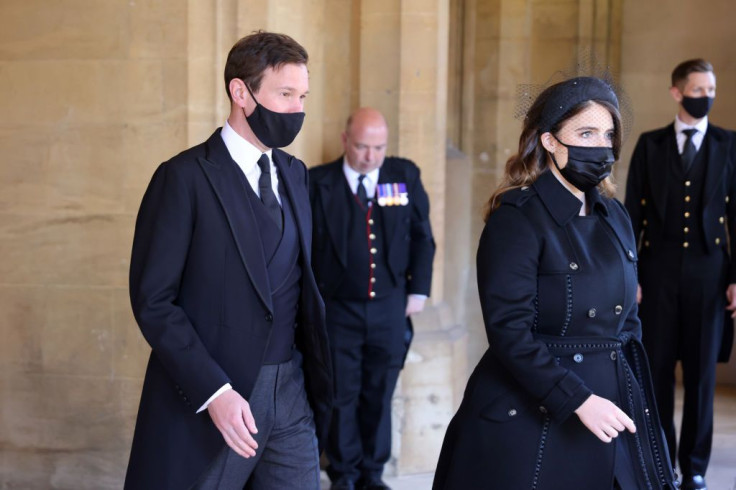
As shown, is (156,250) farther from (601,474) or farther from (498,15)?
(498,15)

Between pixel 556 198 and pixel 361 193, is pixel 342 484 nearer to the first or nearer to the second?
pixel 361 193

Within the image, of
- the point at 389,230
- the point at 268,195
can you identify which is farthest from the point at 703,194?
the point at 268,195

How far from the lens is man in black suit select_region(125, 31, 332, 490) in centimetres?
293

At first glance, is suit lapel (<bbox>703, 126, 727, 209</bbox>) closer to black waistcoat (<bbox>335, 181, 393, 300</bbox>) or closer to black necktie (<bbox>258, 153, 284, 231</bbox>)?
black waistcoat (<bbox>335, 181, 393, 300</bbox>)

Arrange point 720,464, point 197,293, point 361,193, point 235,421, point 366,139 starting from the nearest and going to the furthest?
point 235,421 → point 197,293 → point 366,139 → point 361,193 → point 720,464

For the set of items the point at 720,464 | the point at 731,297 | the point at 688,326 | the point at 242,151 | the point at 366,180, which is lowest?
the point at 720,464

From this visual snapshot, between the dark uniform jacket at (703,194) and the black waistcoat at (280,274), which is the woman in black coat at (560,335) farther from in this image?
the dark uniform jacket at (703,194)

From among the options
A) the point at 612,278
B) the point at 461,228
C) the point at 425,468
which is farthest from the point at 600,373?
the point at 461,228

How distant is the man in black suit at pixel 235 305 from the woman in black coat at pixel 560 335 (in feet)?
1.46

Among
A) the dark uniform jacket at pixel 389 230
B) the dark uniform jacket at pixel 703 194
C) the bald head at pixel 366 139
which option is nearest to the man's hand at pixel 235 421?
the dark uniform jacket at pixel 389 230

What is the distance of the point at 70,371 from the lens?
16.5 feet

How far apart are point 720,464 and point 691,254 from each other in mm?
1325

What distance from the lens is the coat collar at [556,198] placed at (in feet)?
10.4

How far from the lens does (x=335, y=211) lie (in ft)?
17.9
